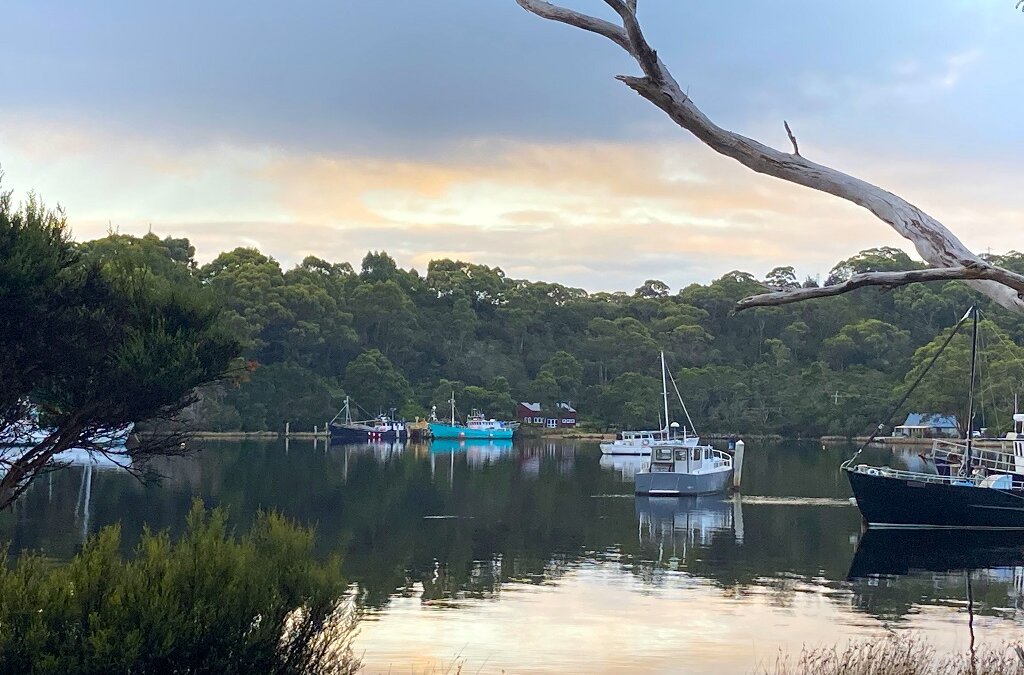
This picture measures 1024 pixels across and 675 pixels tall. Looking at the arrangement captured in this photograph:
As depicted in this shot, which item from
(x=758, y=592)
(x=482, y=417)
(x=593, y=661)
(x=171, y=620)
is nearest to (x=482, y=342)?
(x=482, y=417)

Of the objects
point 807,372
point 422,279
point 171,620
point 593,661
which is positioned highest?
point 422,279

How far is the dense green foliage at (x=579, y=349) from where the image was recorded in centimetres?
9981

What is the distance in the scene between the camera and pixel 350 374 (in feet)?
339

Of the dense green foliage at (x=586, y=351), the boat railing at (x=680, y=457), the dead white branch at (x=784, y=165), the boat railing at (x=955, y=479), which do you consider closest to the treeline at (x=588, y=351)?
the dense green foliage at (x=586, y=351)

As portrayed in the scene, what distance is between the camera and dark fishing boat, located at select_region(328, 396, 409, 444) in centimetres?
9675

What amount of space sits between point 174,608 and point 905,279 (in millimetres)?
5329

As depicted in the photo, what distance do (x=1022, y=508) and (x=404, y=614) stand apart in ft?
73.7

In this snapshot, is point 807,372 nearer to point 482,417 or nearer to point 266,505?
point 482,417

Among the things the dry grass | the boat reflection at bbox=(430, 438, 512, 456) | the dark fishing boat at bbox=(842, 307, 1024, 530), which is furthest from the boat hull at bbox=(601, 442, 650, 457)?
the dry grass

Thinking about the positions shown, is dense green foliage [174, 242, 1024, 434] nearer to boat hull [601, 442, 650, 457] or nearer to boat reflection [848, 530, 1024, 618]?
boat hull [601, 442, 650, 457]

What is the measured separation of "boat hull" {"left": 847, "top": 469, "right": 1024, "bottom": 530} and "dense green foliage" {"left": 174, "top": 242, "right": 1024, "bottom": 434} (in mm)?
54943

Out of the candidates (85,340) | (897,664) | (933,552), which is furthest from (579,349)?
(85,340)

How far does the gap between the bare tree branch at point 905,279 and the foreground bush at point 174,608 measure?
419cm

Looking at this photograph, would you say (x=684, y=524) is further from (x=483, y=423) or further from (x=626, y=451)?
(x=483, y=423)
